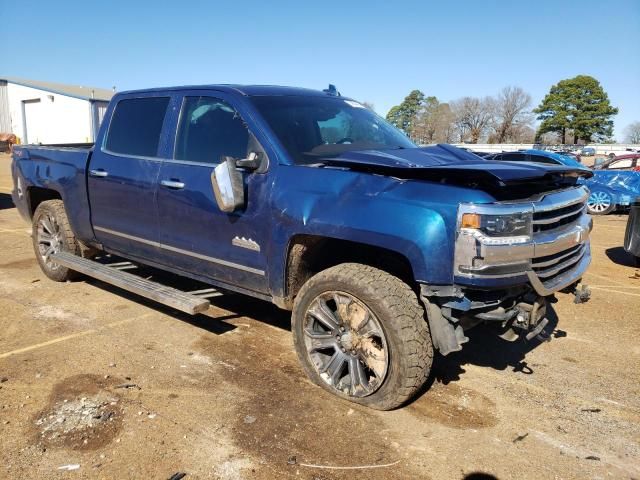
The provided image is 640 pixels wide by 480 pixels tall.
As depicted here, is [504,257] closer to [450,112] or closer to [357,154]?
[357,154]

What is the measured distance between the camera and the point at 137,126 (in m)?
4.79

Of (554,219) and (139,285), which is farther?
(139,285)

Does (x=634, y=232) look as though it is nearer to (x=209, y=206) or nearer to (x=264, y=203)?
(x=264, y=203)

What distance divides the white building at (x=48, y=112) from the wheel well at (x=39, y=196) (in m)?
32.8

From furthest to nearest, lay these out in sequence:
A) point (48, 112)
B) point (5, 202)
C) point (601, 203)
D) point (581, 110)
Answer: point (581, 110) < point (48, 112) < point (601, 203) < point (5, 202)

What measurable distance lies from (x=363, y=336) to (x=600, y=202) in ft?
41.6

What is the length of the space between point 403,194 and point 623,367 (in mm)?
2479

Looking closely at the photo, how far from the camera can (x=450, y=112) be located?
74688mm

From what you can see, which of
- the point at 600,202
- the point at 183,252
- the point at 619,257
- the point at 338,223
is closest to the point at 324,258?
the point at 338,223

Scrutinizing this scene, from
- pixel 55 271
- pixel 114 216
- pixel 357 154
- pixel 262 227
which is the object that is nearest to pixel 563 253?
pixel 357 154

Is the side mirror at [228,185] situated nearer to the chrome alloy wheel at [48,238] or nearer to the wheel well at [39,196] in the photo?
the chrome alloy wheel at [48,238]

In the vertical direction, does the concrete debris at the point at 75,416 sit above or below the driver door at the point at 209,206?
below

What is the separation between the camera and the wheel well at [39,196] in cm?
609

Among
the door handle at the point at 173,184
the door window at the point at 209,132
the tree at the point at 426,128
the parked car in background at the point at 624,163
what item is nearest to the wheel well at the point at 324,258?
the door window at the point at 209,132
